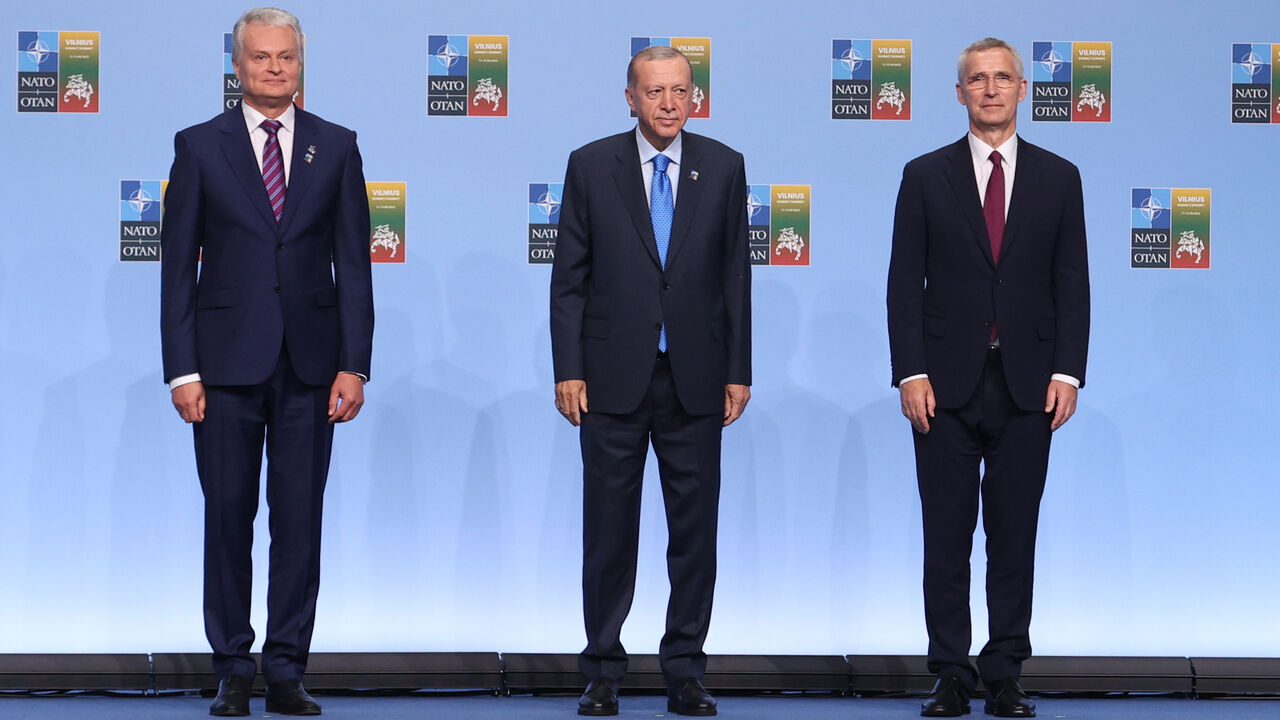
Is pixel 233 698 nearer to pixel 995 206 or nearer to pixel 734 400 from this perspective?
pixel 734 400

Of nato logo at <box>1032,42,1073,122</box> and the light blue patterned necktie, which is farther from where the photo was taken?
nato logo at <box>1032,42,1073,122</box>

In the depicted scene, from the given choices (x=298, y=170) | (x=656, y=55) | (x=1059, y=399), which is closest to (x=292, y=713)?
(x=298, y=170)

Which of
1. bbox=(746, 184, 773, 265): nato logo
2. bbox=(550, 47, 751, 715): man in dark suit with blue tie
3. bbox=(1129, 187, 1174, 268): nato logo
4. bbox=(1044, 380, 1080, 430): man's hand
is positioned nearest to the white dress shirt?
bbox=(550, 47, 751, 715): man in dark suit with blue tie

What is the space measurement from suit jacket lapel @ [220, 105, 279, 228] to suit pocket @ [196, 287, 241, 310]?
0.20m

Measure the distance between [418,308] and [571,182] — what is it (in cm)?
97

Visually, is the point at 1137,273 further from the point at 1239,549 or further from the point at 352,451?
the point at 352,451

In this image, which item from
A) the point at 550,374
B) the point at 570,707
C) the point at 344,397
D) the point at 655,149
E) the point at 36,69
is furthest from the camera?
the point at 550,374

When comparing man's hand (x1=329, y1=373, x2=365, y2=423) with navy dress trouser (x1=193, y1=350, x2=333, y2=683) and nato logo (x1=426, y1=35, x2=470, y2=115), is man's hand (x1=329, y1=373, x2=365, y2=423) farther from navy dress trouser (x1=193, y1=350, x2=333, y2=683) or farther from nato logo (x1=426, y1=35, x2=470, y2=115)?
nato logo (x1=426, y1=35, x2=470, y2=115)

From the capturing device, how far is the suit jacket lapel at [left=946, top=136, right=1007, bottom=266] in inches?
149

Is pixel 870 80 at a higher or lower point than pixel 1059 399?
higher

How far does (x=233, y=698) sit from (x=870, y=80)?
2672mm

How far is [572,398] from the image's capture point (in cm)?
371

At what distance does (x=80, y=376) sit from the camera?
14.7 ft

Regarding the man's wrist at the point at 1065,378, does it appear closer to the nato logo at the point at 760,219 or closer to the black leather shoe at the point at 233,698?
the nato logo at the point at 760,219
